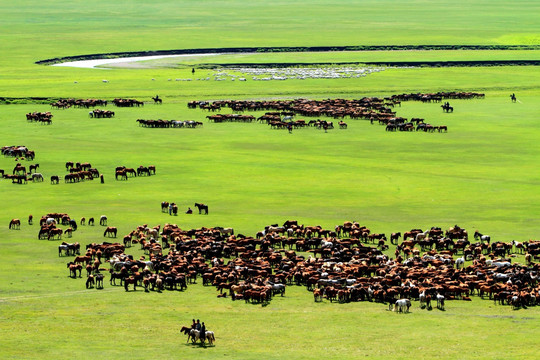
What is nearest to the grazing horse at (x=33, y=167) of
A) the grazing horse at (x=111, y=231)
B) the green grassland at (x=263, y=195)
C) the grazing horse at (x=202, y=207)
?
the green grassland at (x=263, y=195)

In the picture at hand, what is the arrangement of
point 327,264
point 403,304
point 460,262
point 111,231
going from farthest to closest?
point 111,231 → point 460,262 → point 327,264 → point 403,304

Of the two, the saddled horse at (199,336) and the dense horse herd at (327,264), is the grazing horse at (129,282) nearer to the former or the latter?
the dense horse herd at (327,264)

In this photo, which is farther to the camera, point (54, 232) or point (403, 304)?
point (54, 232)

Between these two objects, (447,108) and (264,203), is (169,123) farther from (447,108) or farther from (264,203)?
(264,203)

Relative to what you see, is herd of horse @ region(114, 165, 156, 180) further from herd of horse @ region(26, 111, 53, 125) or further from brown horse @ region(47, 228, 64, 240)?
herd of horse @ region(26, 111, 53, 125)

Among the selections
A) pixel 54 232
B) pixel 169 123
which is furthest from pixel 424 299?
pixel 169 123

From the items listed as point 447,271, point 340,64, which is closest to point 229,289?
point 447,271

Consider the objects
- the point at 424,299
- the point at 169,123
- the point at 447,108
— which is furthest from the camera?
the point at 447,108
